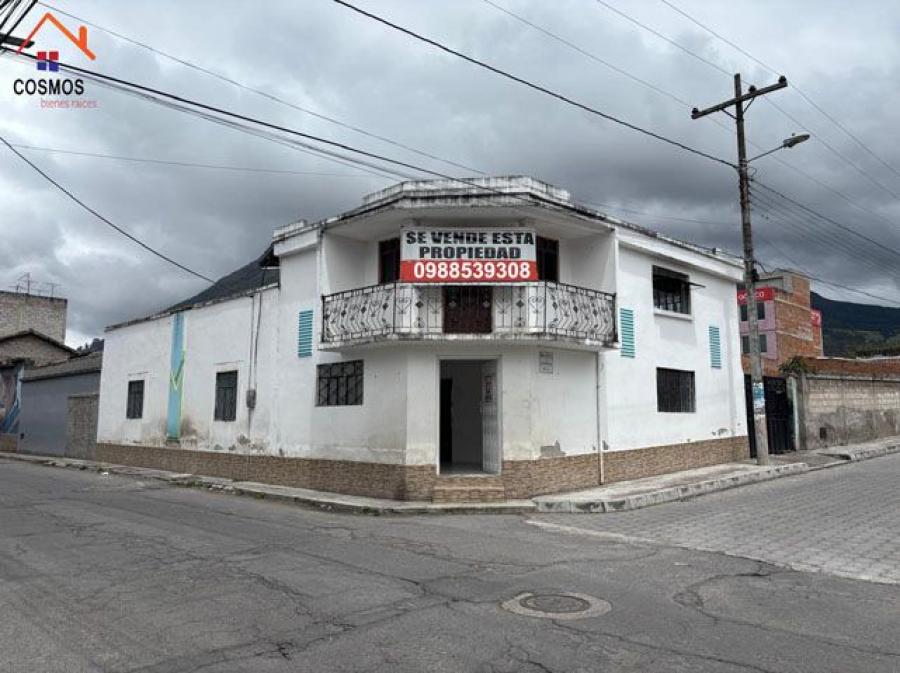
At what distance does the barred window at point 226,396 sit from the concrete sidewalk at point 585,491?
5.41 feet

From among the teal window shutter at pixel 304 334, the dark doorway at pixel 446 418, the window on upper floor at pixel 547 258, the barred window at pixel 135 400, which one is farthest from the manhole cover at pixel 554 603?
the barred window at pixel 135 400

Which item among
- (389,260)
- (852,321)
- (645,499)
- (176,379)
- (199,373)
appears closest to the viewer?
(645,499)

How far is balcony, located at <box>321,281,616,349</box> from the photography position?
12.9 m

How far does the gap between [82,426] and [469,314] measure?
19075 millimetres

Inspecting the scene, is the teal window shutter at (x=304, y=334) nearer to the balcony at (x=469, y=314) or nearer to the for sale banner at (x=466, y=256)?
the balcony at (x=469, y=314)

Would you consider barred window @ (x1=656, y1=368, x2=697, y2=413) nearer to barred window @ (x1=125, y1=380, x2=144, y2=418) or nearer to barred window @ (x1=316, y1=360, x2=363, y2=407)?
barred window @ (x1=316, y1=360, x2=363, y2=407)

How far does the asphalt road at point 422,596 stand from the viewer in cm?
470

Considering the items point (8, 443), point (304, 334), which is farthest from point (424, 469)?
point (8, 443)

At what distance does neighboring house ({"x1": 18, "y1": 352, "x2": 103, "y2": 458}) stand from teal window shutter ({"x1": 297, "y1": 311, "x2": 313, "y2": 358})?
1340 cm

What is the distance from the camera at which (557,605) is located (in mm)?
5984

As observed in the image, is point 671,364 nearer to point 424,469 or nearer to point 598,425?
point 598,425

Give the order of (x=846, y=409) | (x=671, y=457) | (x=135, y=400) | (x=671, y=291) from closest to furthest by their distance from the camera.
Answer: (x=671, y=457) → (x=671, y=291) → (x=135, y=400) → (x=846, y=409)

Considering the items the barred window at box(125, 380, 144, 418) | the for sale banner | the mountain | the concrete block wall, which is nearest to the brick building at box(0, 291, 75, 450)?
the concrete block wall

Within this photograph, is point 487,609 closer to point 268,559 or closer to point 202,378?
point 268,559
